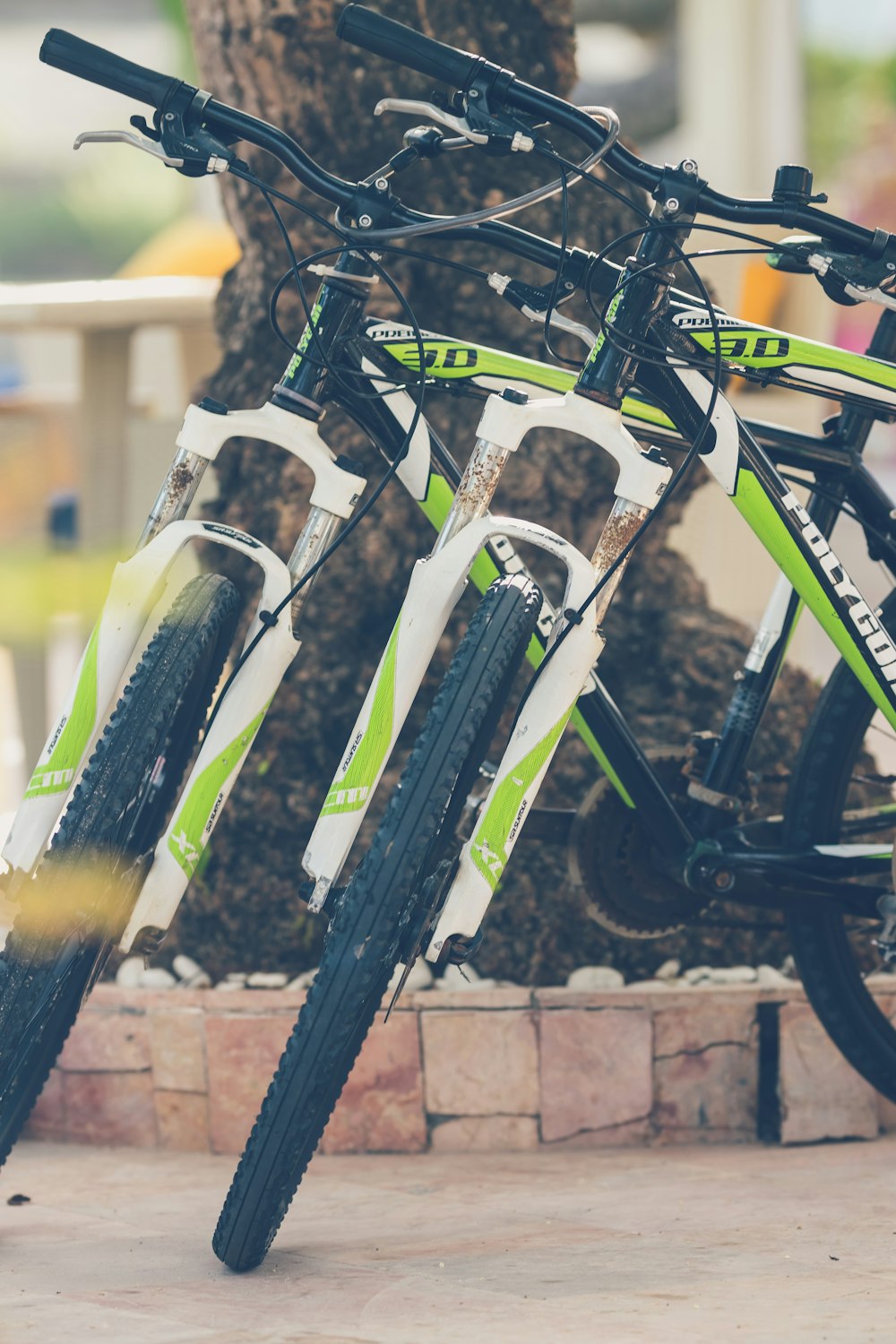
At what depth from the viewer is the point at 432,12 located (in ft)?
10.3

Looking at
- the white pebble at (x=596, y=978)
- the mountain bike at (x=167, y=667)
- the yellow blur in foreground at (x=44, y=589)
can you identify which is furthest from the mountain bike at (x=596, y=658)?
the yellow blur in foreground at (x=44, y=589)

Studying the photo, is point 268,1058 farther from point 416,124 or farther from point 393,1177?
point 416,124

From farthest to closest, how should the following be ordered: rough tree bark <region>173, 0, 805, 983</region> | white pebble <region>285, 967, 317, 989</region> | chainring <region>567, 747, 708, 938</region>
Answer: rough tree bark <region>173, 0, 805, 983</region>, white pebble <region>285, 967, 317, 989</region>, chainring <region>567, 747, 708, 938</region>

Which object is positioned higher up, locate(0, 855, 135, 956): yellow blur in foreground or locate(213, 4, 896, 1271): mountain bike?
locate(213, 4, 896, 1271): mountain bike

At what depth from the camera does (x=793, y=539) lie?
7.86 ft

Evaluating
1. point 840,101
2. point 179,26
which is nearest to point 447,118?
point 179,26

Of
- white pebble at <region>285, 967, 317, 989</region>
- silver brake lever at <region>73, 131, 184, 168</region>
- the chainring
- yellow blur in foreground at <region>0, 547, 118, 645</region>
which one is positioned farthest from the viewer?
yellow blur in foreground at <region>0, 547, 118, 645</region>

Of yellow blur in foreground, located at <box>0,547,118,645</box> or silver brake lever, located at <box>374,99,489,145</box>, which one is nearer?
silver brake lever, located at <box>374,99,489,145</box>

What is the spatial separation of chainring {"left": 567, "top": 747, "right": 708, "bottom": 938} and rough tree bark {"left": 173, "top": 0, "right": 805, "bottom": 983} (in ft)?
1.48

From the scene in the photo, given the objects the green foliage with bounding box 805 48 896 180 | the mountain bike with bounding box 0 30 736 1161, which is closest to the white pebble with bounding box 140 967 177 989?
the mountain bike with bounding box 0 30 736 1161

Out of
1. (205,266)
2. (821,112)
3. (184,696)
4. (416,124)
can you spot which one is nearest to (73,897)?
(184,696)

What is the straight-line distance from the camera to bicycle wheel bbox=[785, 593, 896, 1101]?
2596 millimetres

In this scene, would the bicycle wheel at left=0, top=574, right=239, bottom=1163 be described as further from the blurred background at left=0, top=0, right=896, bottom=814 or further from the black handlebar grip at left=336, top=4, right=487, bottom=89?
the blurred background at left=0, top=0, right=896, bottom=814

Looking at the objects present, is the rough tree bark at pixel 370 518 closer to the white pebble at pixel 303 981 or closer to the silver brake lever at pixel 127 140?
the white pebble at pixel 303 981
